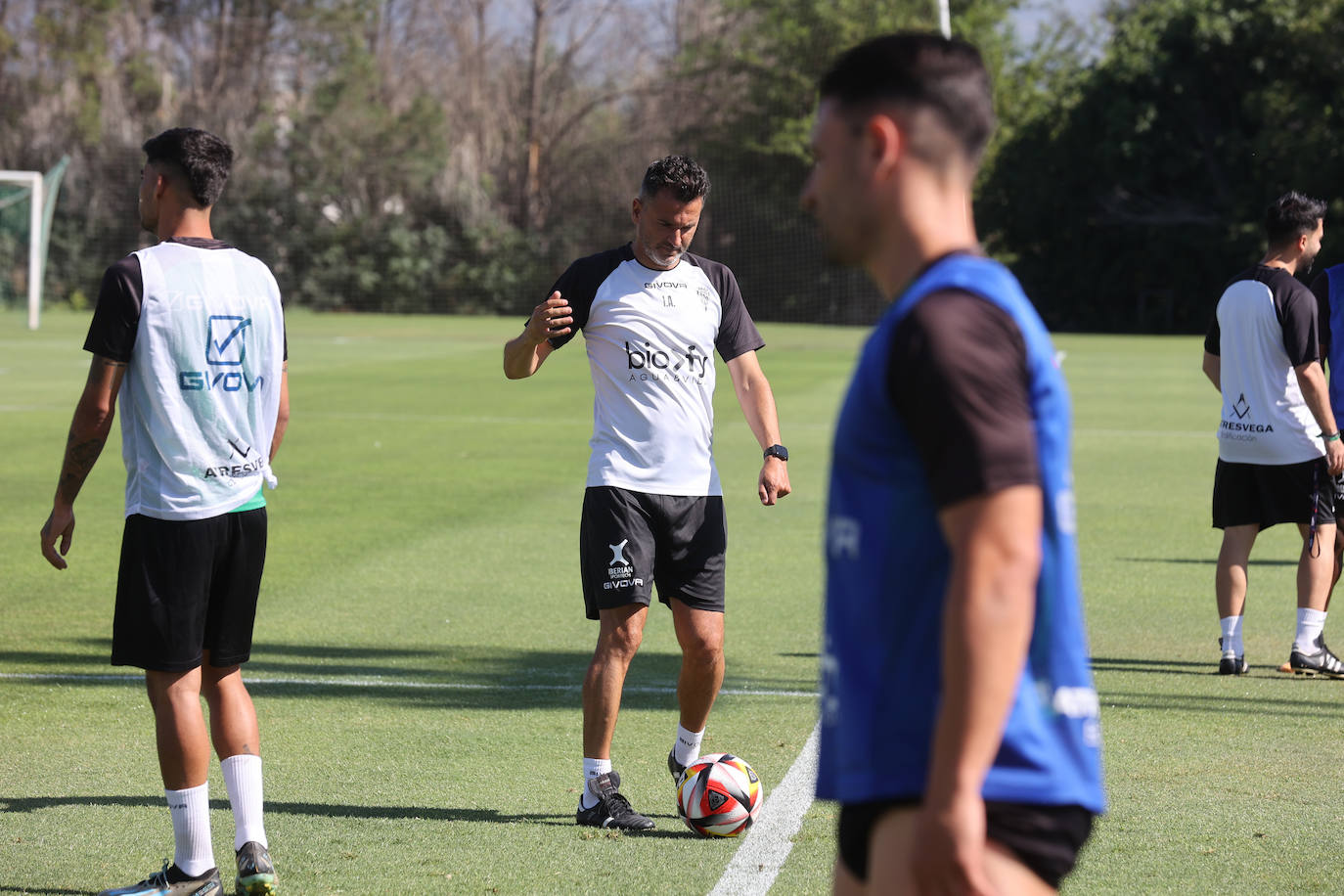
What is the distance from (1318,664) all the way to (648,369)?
4007 millimetres

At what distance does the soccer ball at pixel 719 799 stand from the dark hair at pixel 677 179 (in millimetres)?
1895

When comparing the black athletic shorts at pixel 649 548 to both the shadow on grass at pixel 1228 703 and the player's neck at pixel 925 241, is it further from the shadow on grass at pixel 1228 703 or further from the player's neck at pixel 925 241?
the player's neck at pixel 925 241

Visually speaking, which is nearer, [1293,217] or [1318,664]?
[1293,217]

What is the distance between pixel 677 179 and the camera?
16.9ft

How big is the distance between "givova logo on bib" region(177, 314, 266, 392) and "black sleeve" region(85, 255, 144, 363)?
174mm

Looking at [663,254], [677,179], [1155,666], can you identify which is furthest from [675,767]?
[1155,666]

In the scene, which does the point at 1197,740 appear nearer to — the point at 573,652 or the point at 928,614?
the point at 573,652

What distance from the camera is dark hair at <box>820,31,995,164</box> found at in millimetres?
2139

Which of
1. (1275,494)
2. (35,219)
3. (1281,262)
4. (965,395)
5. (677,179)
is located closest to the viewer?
(965,395)

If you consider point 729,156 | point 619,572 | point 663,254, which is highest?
point 729,156

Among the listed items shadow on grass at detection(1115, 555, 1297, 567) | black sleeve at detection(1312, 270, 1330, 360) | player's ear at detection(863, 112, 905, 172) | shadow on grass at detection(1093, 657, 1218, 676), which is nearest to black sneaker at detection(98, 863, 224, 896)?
player's ear at detection(863, 112, 905, 172)

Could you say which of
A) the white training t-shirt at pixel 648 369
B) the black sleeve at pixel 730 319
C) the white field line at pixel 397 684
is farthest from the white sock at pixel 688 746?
the white field line at pixel 397 684

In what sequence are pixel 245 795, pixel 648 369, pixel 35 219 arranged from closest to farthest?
1. pixel 245 795
2. pixel 648 369
3. pixel 35 219

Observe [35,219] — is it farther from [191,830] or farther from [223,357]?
[191,830]
